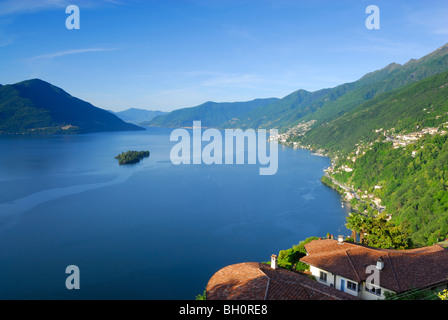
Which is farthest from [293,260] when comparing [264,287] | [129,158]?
[129,158]

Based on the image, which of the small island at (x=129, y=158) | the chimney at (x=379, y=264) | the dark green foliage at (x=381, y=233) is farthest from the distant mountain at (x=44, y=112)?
the chimney at (x=379, y=264)

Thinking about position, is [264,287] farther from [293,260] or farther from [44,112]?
[44,112]

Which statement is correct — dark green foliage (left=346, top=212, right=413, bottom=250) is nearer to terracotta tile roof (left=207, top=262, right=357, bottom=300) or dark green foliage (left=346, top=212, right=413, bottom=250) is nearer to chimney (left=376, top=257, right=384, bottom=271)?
chimney (left=376, top=257, right=384, bottom=271)

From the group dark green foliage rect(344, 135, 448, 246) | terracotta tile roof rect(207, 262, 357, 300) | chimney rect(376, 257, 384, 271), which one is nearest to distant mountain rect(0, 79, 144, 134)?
dark green foliage rect(344, 135, 448, 246)

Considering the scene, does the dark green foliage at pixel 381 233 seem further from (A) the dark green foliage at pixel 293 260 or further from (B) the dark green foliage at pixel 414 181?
(B) the dark green foliage at pixel 414 181
